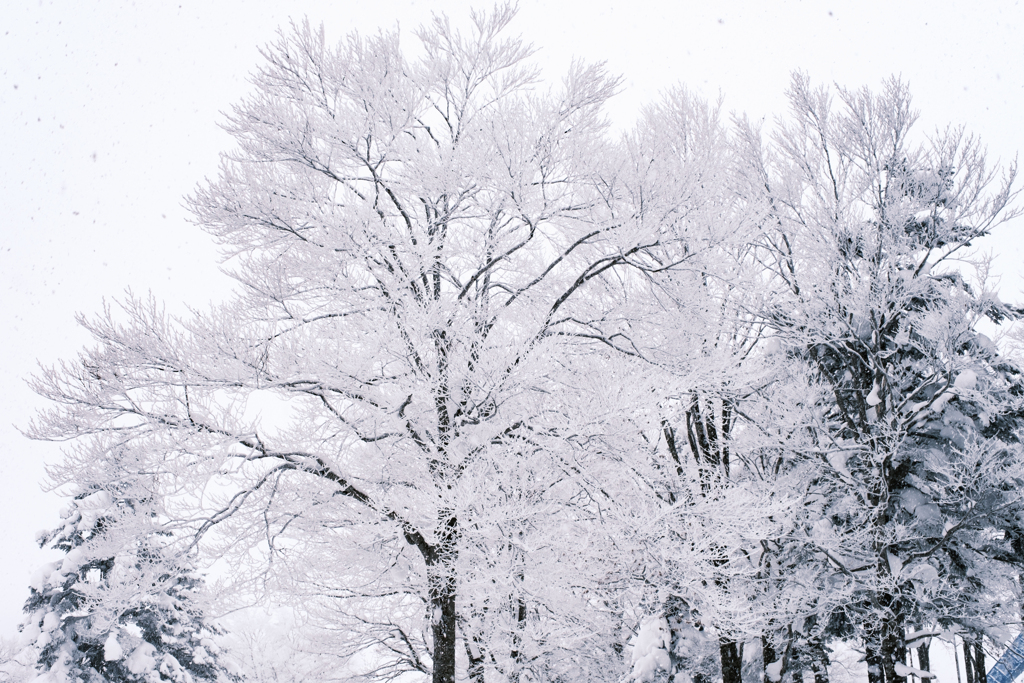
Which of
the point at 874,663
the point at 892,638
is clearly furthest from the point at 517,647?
the point at 874,663

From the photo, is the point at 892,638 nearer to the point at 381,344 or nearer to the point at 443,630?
the point at 443,630

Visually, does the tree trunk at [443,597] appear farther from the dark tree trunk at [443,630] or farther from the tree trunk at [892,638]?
the tree trunk at [892,638]

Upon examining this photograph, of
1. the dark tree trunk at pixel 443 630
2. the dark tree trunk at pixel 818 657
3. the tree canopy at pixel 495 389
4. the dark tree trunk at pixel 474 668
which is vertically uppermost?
the tree canopy at pixel 495 389

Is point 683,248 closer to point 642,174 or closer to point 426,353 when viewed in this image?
point 642,174

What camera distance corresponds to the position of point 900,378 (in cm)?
1166

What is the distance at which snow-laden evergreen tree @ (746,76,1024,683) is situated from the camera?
10.6 metres

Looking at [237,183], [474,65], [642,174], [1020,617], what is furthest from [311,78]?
[1020,617]

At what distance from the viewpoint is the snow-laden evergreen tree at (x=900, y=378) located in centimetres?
1064

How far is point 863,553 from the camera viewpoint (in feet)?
37.2

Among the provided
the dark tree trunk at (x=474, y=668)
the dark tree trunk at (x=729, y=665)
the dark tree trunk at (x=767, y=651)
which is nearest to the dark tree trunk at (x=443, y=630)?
the dark tree trunk at (x=474, y=668)

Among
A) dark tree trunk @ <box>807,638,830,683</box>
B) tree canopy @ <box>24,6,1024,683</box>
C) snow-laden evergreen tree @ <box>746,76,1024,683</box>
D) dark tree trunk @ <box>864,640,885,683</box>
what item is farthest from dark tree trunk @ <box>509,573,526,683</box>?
dark tree trunk @ <box>807,638,830,683</box>

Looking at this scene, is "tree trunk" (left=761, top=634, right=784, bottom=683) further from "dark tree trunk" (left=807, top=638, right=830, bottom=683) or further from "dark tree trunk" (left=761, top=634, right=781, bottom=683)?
"dark tree trunk" (left=807, top=638, right=830, bottom=683)

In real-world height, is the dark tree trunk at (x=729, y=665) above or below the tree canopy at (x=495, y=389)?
below

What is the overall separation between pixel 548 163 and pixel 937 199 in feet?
25.7
